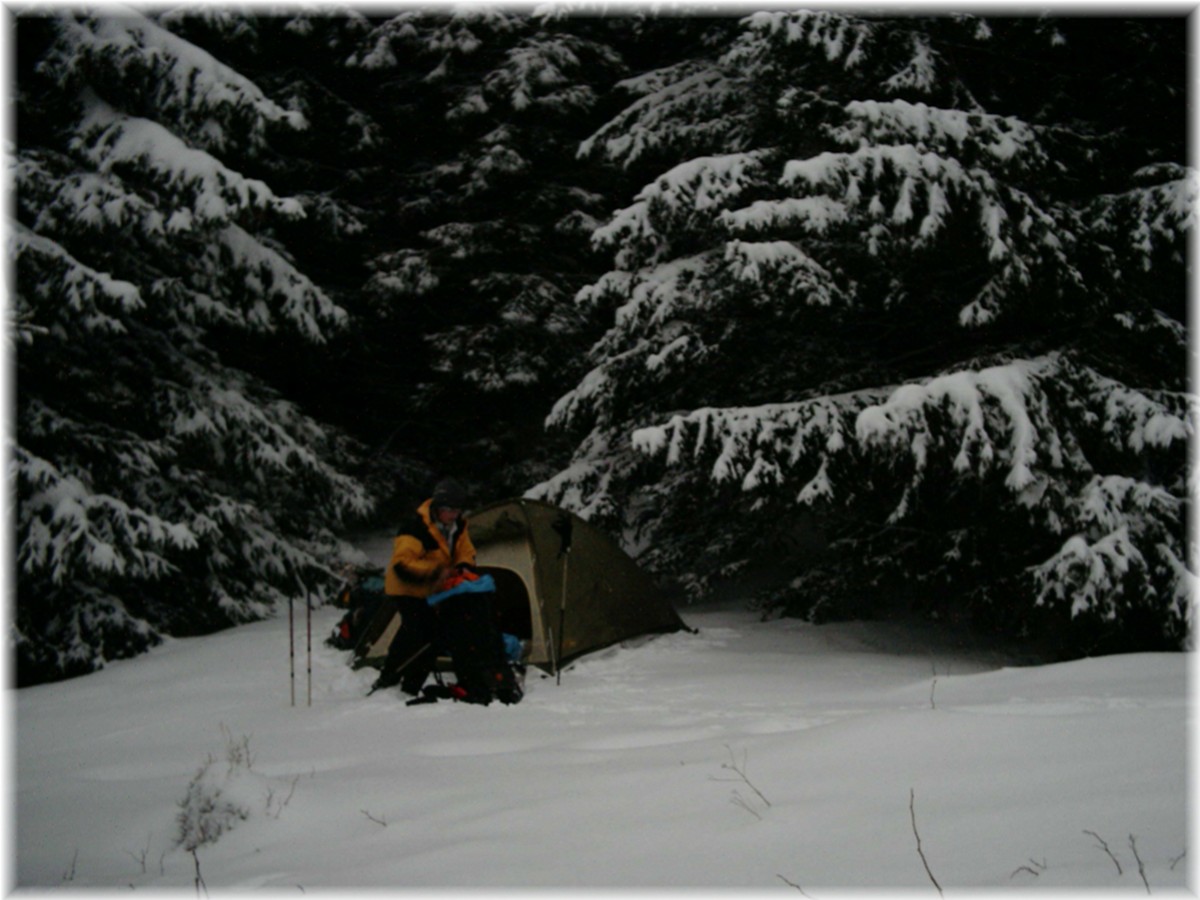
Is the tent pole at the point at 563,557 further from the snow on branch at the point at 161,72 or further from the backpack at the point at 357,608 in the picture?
the snow on branch at the point at 161,72

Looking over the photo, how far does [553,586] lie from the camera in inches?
329

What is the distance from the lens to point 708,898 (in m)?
2.66

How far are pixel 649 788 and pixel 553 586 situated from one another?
471 cm

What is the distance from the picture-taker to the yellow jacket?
21.9ft

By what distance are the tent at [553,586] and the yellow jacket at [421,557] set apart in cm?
137

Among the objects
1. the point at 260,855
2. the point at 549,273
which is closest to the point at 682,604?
the point at 549,273

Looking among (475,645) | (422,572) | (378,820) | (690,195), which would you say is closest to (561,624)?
(475,645)

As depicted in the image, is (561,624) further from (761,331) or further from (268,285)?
(268,285)

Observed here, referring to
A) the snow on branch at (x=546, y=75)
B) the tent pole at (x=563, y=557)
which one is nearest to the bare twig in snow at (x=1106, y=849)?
the tent pole at (x=563, y=557)

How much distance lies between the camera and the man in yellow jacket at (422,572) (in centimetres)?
671

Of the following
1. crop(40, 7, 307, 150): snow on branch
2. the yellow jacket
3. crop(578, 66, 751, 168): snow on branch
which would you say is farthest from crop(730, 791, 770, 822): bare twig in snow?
crop(578, 66, 751, 168): snow on branch

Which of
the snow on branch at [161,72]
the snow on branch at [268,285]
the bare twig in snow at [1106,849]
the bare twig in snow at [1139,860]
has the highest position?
the snow on branch at [161,72]

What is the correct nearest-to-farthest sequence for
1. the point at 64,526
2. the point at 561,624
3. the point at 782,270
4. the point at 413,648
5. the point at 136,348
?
the point at 413,648
the point at 561,624
the point at 64,526
the point at 782,270
the point at 136,348

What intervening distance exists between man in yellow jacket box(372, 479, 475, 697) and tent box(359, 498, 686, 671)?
4.02 ft
